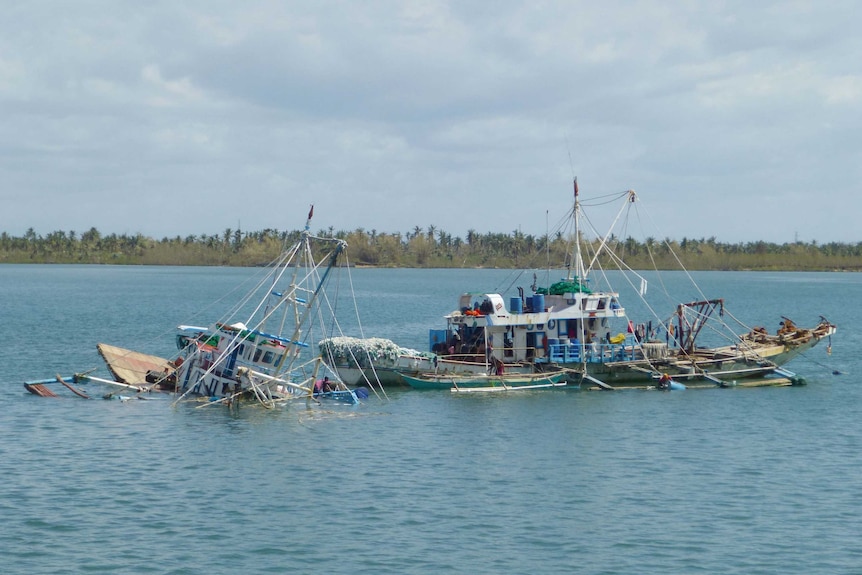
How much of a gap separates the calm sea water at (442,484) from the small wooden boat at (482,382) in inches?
31.3

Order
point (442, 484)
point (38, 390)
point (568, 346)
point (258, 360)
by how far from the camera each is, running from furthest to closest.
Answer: point (568, 346) → point (38, 390) → point (258, 360) → point (442, 484)

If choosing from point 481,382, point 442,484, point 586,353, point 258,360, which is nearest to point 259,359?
point 258,360

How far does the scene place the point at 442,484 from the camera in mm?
37062

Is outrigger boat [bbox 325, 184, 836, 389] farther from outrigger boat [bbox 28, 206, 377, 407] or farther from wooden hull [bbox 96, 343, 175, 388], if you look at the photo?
wooden hull [bbox 96, 343, 175, 388]

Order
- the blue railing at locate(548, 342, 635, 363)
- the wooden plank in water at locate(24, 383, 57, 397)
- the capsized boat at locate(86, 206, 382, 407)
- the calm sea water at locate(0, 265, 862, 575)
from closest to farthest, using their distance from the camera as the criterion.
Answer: the calm sea water at locate(0, 265, 862, 575) < the capsized boat at locate(86, 206, 382, 407) < the wooden plank in water at locate(24, 383, 57, 397) < the blue railing at locate(548, 342, 635, 363)

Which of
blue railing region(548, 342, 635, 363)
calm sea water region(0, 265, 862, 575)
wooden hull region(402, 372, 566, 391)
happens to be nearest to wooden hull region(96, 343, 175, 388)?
calm sea water region(0, 265, 862, 575)

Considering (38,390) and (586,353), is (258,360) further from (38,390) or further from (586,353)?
(586,353)

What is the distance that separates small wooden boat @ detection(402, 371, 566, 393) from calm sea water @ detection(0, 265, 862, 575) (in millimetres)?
795

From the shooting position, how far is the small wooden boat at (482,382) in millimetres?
56062

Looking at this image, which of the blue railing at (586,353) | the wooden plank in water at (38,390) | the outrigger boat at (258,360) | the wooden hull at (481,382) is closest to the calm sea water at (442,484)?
the wooden hull at (481,382)

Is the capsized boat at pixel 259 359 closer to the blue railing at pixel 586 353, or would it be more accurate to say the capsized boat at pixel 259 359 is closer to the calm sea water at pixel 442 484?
the calm sea water at pixel 442 484

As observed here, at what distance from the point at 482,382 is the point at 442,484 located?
1939cm

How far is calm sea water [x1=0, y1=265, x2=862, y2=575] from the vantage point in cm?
2959

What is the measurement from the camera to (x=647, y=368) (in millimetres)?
59750
